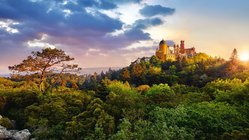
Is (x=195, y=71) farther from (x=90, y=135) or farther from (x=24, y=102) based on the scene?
(x=90, y=135)

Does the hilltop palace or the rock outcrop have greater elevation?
the hilltop palace

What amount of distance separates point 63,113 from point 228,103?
15.5 metres

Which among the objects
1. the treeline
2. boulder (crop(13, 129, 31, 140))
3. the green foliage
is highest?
the treeline

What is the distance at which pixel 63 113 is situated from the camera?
95.6 ft

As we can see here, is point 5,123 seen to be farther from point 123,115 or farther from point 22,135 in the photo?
point 123,115

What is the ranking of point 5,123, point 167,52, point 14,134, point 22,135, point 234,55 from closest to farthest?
point 22,135
point 14,134
point 5,123
point 234,55
point 167,52

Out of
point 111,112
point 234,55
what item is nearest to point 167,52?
point 234,55

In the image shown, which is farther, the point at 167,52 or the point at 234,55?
the point at 167,52

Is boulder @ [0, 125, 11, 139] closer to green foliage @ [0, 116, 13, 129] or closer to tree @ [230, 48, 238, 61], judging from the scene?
green foliage @ [0, 116, 13, 129]

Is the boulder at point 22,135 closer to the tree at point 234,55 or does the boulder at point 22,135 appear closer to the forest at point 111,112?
the forest at point 111,112

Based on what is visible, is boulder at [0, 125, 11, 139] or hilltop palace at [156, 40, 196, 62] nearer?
boulder at [0, 125, 11, 139]

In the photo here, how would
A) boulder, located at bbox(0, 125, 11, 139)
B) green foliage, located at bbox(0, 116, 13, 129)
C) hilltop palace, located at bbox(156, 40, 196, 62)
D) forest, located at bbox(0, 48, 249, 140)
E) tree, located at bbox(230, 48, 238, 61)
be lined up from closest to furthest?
1. forest, located at bbox(0, 48, 249, 140)
2. boulder, located at bbox(0, 125, 11, 139)
3. green foliage, located at bbox(0, 116, 13, 129)
4. tree, located at bbox(230, 48, 238, 61)
5. hilltop palace, located at bbox(156, 40, 196, 62)

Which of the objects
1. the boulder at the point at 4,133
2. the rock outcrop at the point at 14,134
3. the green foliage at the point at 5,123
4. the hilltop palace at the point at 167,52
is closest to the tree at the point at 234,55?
the hilltop palace at the point at 167,52

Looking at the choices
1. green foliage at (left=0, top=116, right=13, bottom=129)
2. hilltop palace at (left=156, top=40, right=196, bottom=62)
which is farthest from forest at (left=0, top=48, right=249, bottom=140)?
hilltop palace at (left=156, top=40, right=196, bottom=62)
